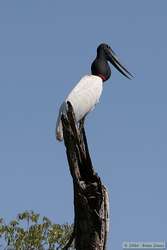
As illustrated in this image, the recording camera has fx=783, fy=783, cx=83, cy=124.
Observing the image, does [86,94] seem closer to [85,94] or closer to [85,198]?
[85,94]

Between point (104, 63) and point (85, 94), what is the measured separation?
1822 millimetres

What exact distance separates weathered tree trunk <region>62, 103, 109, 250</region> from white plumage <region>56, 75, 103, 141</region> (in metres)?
6.04

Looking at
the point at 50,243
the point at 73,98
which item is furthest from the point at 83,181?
the point at 50,243

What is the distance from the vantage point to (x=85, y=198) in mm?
7918

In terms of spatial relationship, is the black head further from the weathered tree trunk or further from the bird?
the weathered tree trunk

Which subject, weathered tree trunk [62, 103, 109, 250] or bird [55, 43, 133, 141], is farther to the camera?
bird [55, 43, 133, 141]

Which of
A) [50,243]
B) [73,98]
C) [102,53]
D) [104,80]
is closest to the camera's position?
[73,98]

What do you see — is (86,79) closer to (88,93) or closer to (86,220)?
(88,93)

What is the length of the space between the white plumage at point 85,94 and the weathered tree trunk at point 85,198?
238 inches

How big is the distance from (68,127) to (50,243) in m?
14.8

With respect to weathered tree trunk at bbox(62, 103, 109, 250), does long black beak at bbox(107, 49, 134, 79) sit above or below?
above

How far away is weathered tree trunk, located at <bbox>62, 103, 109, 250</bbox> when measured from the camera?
7867 millimetres

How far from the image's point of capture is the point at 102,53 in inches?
686

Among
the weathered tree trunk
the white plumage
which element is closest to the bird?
the white plumage
